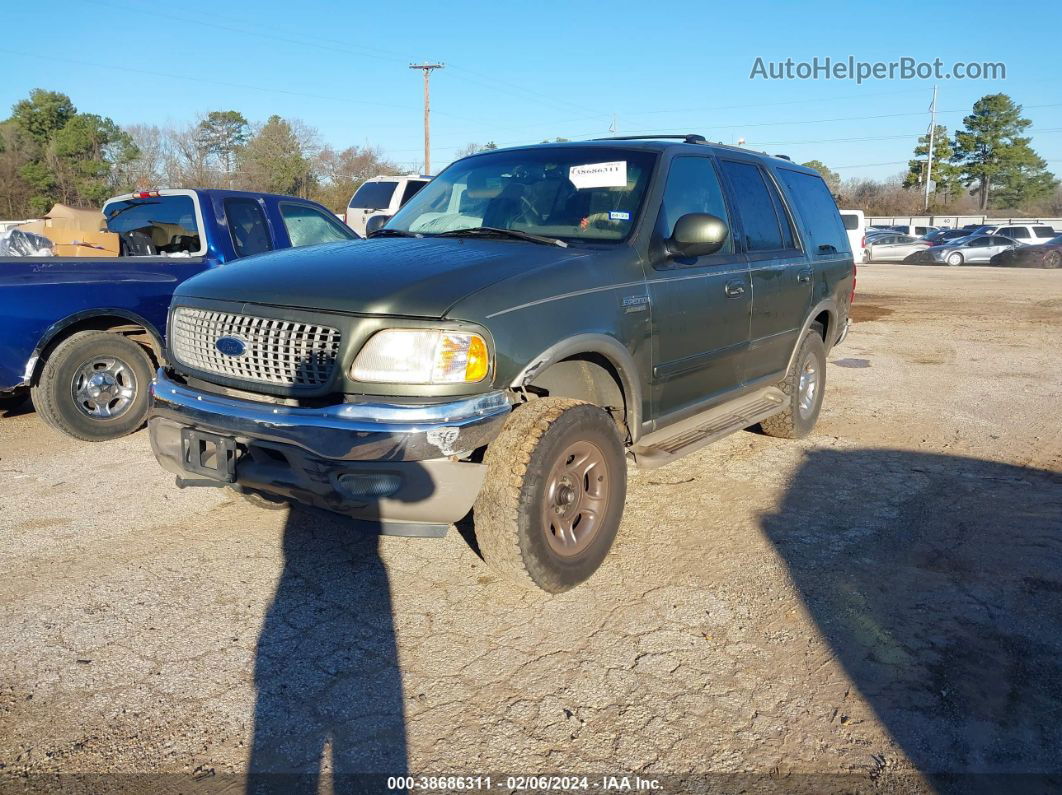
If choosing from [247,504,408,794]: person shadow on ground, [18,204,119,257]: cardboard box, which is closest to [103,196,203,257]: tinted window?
[18,204,119,257]: cardboard box

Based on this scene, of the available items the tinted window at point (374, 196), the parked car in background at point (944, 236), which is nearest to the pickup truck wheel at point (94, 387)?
the tinted window at point (374, 196)

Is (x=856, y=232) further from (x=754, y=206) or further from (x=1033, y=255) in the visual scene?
(x=754, y=206)

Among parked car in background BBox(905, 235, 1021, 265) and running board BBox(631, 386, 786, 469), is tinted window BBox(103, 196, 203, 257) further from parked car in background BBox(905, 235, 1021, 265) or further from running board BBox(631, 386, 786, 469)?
parked car in background BBox(905, 235, 1021, 265)

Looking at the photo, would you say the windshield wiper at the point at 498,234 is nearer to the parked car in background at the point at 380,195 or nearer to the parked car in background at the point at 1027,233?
Result: the parked car in background at the point at 380,195

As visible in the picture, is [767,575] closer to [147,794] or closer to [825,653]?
[825,653]

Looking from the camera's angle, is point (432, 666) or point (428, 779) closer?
point (428, 779)

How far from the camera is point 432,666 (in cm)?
305

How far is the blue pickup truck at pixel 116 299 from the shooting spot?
5465 millimetres

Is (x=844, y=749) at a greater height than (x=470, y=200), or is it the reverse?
(x=470, y=200)

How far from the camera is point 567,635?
10.8 ft

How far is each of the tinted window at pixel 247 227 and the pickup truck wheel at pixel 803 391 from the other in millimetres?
4353

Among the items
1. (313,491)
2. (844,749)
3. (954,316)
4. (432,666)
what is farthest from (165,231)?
(954,316)

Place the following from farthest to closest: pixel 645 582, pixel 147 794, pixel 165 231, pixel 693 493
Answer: pixel 165 231
pixel 693 493
pixel 645 582
pixel 147 794

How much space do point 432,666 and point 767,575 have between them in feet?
5.52
